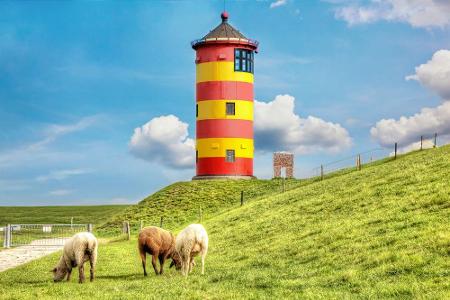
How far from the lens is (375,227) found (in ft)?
74.7

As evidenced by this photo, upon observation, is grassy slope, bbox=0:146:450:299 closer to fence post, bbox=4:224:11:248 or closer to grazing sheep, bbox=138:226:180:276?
Result: grazing sheep, bbox=138:226:180:276

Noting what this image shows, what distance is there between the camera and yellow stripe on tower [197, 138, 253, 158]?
62094mm

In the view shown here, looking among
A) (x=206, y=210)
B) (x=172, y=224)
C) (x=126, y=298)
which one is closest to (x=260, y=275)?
(x=126, y=298)

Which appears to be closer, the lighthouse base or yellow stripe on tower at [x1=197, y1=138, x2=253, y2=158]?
yellow stripe on tower at [x1=197, y1=138, x2=253, y2=158]

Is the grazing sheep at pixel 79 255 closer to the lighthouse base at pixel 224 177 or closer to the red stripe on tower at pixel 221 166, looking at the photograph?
the red stripe on tower at pixel 221 166

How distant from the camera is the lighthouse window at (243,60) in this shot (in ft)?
210

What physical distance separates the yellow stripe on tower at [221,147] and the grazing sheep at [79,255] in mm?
42563

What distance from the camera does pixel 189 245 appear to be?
1916 cm

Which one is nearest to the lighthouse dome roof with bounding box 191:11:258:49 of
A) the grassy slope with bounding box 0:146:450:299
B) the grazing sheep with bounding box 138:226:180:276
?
the grassy slope with bounding box 0:146:450:299

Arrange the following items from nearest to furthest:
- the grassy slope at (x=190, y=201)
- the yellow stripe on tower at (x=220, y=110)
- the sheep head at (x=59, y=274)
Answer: the sheep head at (x=59, y=274) < the grassy slope at (x=190, y=201) < the yellow stripe on tower at (x=220, y=110)

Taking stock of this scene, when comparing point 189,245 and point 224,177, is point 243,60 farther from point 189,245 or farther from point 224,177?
point 189,245

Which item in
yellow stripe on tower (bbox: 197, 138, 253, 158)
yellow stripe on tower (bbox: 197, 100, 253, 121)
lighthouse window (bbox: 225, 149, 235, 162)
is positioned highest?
yellow stripe on tower (bbox: 197, 100, 253, 121)

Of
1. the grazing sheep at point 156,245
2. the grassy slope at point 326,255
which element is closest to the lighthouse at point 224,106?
the grassy slope at point 326,255

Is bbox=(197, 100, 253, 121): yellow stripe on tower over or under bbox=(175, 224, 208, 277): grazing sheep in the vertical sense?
over
